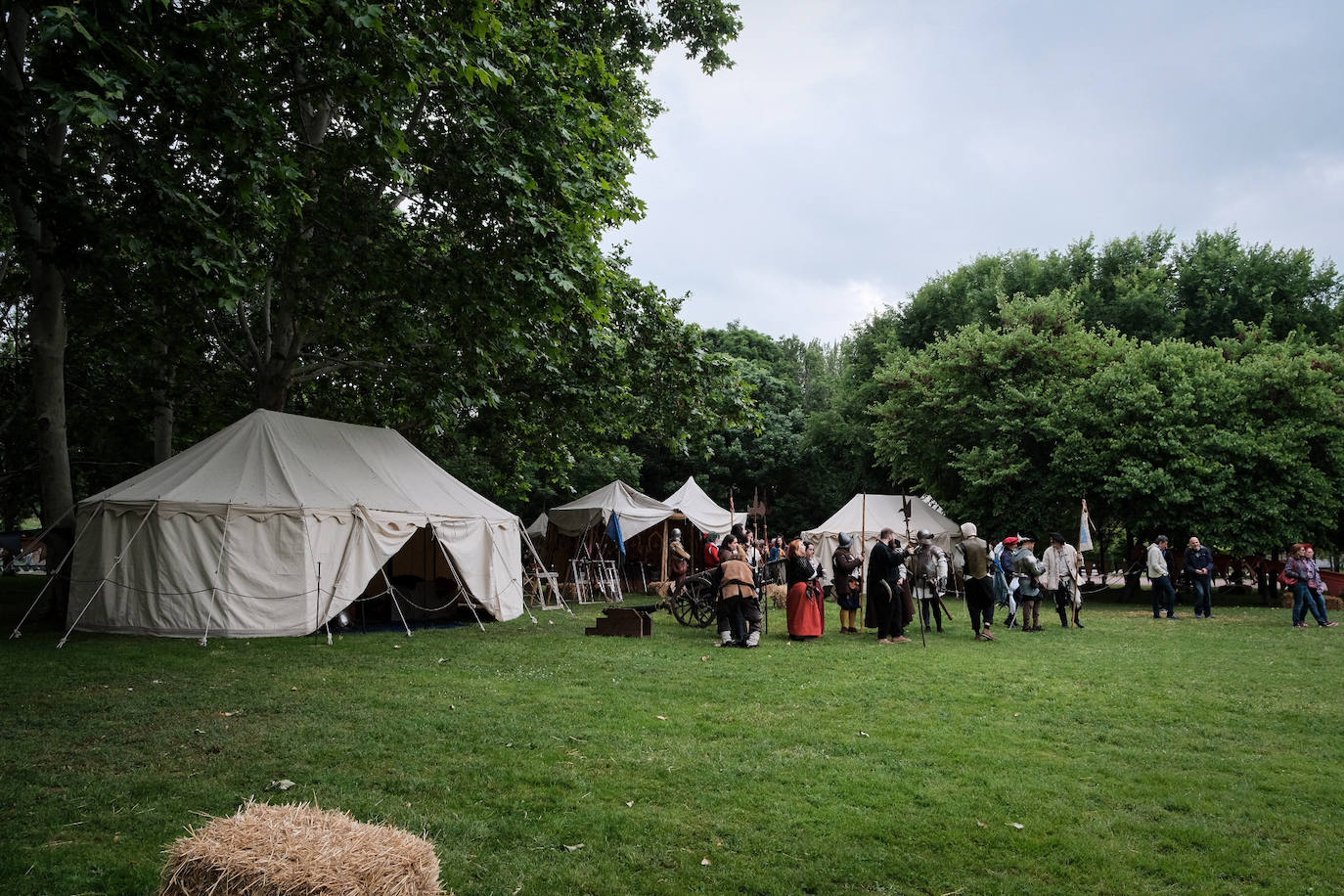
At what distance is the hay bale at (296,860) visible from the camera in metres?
2.27

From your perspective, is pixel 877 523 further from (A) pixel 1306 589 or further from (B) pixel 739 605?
(B) pixel 739 605

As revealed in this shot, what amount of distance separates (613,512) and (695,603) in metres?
7.37

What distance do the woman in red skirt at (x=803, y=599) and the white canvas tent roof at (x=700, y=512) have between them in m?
9.98

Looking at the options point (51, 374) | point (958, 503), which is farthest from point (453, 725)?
point (958, 503)

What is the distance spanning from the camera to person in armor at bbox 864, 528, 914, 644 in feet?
39.3

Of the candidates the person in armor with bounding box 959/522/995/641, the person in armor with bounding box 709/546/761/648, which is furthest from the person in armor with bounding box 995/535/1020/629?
the person in armor with bounding box 709/546/761/648

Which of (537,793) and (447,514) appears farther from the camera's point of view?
(447,514)

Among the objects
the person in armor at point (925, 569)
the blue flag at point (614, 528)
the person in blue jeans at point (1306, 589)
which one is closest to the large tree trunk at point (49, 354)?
the blue flag at point (614, 528)

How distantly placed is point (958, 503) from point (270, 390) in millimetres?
17710

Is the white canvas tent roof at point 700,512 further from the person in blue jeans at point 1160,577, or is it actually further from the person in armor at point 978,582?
the person in armor at point 978,582

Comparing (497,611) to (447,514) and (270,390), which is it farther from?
(270,390)

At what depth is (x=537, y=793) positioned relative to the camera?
4.74m

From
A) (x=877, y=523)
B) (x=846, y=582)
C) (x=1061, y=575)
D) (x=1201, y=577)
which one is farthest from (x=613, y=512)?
(x=1201, y=577)

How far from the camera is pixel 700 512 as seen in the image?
23875 millimetres
